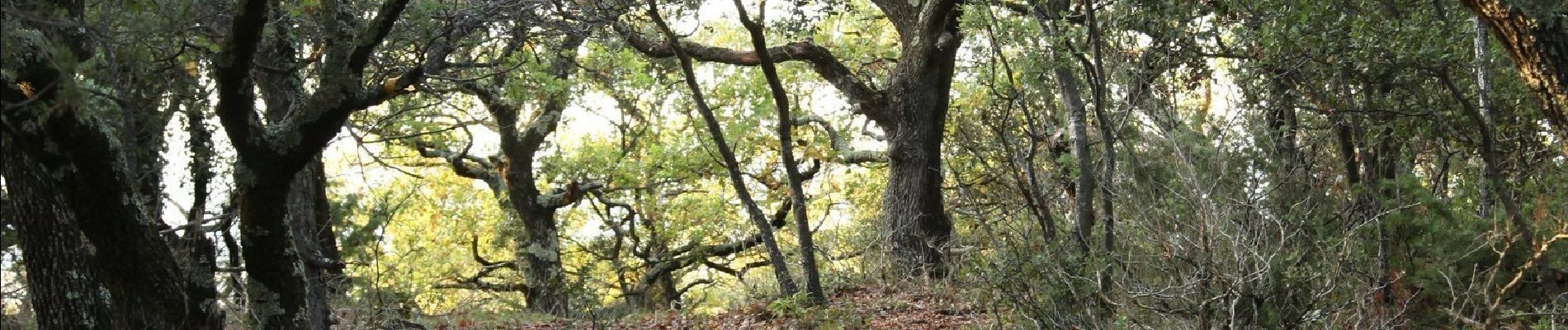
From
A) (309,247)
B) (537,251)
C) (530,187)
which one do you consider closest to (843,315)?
(309,247)

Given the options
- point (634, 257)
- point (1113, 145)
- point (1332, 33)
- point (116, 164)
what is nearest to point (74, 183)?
point (116, 164)

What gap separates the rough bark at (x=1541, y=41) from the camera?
5.38 m

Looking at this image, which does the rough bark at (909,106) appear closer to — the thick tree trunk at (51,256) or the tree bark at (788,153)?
the tree bark at (788,153)

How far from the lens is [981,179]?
551 inches

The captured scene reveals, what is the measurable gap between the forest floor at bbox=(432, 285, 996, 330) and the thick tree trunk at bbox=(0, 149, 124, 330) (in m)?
4.14

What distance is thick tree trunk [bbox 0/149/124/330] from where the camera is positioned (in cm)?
574

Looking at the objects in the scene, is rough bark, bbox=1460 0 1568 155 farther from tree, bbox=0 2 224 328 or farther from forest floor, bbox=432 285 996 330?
tree, bbox=0 2 224 328

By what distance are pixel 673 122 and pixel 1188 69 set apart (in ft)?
37.6

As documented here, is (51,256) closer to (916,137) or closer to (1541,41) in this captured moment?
(1541,41)

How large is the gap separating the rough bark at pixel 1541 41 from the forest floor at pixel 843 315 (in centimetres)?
377

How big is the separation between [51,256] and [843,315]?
18.9ft

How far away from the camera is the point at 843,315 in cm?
Result: 991

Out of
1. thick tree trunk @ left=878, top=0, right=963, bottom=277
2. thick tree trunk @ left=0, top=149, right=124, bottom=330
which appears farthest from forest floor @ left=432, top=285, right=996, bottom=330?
thick tree trunk @ left=0, top=149, right=124, bottom=330

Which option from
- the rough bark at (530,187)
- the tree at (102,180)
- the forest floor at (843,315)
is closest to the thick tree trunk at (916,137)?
the forest floor at (843,315)
